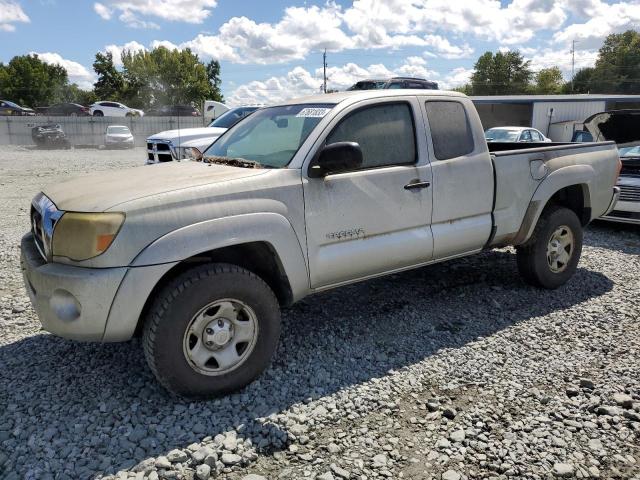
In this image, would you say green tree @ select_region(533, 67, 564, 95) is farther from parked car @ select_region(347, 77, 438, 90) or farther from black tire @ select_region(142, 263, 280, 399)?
black tire @ select_region(142, 263, 280, 399)

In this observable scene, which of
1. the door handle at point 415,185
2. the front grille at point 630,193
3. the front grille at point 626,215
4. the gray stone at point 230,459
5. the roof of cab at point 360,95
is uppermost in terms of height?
the roof of cab at point 360,95

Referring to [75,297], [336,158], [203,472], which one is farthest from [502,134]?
[203,472]

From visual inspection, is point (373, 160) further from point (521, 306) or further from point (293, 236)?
point (521, 306)

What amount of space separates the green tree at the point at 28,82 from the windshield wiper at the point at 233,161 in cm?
7747

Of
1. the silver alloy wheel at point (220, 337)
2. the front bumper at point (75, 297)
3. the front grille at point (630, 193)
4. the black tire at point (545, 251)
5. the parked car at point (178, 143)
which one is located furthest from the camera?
the parked car at point (178, 143)

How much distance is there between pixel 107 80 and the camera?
237ft

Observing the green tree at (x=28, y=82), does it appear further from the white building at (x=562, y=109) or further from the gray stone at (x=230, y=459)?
the gray stone at (x=230, y=459)

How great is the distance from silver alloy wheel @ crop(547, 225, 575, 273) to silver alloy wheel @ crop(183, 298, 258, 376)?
3230mm

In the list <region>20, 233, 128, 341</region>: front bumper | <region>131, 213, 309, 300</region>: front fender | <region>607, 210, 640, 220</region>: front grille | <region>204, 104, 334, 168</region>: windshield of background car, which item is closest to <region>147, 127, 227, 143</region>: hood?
<region>204, 104, 334, 168</region>: windshield of background car

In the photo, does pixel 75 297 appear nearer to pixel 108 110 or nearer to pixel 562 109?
pixel 562 109

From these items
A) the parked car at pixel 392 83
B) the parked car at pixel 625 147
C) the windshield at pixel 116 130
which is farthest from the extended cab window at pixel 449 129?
the windshield at pixel 116 130

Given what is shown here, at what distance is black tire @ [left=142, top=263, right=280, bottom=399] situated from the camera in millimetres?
3018

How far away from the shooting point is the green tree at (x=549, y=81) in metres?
87.7

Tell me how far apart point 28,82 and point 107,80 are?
32.1 ft
